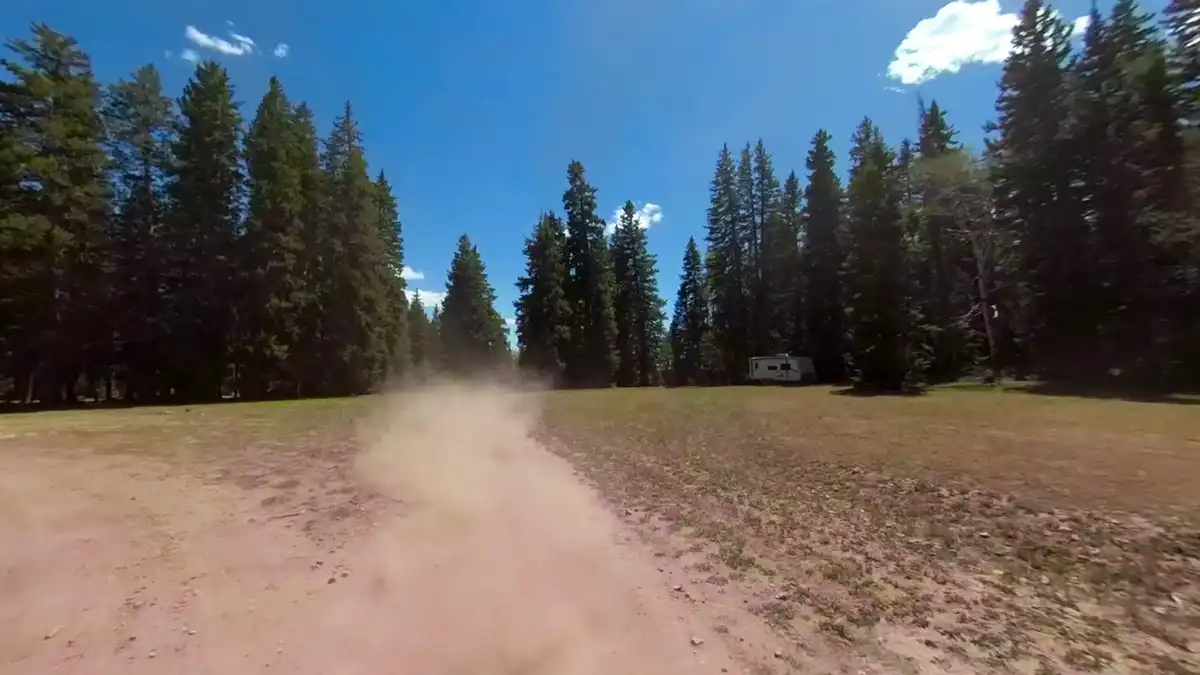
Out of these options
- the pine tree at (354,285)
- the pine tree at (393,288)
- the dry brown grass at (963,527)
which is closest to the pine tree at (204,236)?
the pine tree at (354,285)

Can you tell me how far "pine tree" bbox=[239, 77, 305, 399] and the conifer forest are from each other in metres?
0.11

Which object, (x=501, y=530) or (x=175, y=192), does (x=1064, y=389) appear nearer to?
(x=501, y=530)

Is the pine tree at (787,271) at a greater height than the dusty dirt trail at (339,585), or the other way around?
the pine tree at (787,271)

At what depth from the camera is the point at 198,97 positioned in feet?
105

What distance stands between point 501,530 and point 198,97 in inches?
1391

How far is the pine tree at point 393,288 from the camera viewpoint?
41375 millimetres

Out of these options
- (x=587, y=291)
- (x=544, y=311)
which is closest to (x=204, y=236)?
(x=544, y=311)

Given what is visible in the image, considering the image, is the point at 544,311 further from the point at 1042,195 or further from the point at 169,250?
the point at 1042,195

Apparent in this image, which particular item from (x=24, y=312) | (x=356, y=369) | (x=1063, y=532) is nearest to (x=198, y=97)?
(x=24, y=312)

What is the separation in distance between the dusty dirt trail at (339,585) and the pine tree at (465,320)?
2121 inches

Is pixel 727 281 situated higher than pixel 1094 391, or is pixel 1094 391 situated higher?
pixel 727 281

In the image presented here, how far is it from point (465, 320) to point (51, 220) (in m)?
39.7

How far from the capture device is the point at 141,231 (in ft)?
102

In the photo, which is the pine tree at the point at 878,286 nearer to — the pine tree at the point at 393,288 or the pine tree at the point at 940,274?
the pine tree at the point at 940,274
